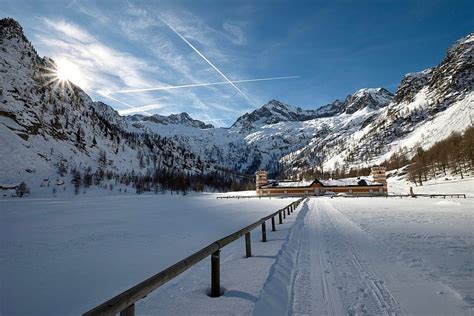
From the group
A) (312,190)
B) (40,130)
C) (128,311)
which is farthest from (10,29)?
(128,311)

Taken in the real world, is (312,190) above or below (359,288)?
above

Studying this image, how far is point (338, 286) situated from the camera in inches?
223

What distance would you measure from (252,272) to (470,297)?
4.20 m

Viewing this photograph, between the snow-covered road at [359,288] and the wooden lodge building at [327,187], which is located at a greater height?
the wooden lodge building at [327,187]

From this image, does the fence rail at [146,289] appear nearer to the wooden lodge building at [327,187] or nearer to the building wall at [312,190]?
the wooden lodge building at [327,187]

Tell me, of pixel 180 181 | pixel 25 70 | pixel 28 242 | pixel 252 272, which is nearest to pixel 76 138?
pixel 25 70

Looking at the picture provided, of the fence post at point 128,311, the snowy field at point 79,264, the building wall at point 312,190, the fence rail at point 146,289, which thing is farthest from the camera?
the building wall at point 312,190

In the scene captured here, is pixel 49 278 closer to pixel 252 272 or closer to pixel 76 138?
pixel 252 272

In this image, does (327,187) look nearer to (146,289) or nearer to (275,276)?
(275,276)

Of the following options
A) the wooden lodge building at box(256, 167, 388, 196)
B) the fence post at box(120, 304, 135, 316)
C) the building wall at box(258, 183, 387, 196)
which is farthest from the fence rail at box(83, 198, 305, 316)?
the building wall at box(258, 183, 387, 196)

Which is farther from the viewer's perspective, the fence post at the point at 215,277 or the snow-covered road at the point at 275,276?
the fence post at the point at 215,277

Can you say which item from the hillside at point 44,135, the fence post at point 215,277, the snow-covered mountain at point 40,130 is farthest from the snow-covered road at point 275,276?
the snow-covered mountain at point 40,130

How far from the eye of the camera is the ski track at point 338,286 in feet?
15.1

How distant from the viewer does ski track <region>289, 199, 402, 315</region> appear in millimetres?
4598
